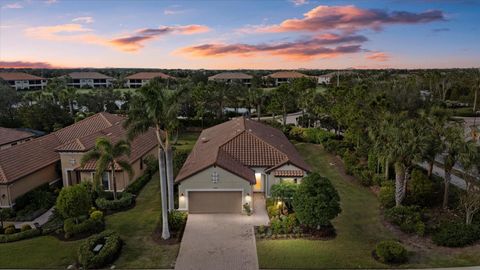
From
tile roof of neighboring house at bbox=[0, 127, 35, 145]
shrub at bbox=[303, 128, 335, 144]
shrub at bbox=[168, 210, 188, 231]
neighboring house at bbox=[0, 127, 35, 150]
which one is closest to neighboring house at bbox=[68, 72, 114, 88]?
tile roof of neighboring house at bbox=[0, 127, 35, 145]

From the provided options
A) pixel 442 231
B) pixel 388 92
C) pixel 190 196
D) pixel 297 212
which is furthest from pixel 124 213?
pixel 388 92

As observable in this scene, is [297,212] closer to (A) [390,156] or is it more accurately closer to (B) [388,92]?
(A) [390,156]

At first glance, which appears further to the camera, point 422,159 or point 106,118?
point 106,118

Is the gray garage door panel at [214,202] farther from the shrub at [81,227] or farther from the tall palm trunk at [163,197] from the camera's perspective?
the shrub at [81,227]

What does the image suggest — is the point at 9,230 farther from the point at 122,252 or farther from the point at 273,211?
the point at 273,211

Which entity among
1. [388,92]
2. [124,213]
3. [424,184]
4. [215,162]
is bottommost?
[124,213]

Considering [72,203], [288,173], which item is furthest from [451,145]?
[72,203]
